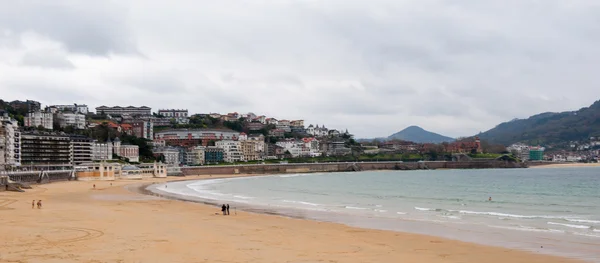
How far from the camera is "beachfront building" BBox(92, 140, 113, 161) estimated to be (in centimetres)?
11328

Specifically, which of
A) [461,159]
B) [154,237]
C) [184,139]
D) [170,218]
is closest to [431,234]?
[154,237]

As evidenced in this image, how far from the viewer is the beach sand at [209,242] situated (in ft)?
54.2

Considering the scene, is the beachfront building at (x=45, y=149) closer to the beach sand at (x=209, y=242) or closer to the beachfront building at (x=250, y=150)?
the beachfront building at (x=250, y=150)

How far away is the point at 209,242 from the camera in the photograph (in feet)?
64.8

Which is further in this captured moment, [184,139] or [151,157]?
[184,139]

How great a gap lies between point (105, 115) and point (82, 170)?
105 meters

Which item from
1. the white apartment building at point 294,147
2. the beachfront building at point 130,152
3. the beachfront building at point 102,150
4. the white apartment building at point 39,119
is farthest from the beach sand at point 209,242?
the white apartment building at point 294,147

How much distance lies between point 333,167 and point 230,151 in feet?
91.4

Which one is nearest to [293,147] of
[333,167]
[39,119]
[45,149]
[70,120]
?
[333,167]

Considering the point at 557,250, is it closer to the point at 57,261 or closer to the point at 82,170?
the point at 57,261

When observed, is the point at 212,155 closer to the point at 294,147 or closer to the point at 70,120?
the point at 70,120

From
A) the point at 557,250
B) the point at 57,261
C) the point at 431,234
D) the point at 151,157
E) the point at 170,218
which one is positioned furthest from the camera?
the point at 151,157

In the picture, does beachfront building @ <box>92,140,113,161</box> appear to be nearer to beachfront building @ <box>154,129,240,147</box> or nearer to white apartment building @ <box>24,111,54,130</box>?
white apartment building @ <box>24,111,54,130</box>

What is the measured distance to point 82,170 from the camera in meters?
84.8
